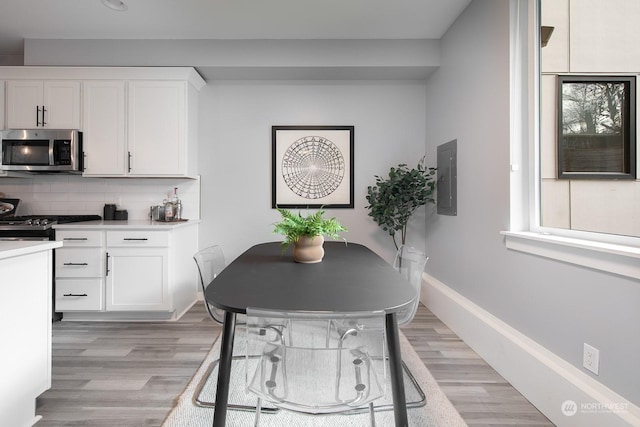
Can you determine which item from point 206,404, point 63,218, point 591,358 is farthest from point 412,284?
point 63,218

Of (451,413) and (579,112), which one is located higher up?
(579,112)

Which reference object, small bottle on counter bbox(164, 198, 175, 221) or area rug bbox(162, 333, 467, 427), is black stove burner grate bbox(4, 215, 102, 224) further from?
area rug bbox(162, 333, 467, 427)

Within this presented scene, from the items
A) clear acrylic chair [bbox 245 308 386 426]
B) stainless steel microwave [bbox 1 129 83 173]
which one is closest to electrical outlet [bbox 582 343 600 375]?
clear acrylic chair [bbox 245 308 386 426]

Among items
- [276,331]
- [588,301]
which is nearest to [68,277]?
[276,331]

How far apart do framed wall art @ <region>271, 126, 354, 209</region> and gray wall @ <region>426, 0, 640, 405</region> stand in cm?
100

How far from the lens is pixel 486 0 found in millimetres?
2406

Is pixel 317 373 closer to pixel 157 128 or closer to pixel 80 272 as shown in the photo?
pixel 80 272

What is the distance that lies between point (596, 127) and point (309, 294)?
1.67 m

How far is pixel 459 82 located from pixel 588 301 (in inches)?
80.2

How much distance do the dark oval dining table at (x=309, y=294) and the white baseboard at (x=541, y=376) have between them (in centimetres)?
86

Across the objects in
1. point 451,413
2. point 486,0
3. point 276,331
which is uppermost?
point 486,0

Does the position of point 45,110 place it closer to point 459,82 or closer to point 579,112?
point 459,82

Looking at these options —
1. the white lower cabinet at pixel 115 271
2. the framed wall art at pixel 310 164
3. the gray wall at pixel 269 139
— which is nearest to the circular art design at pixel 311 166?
the framed wall art at pixel 310 164

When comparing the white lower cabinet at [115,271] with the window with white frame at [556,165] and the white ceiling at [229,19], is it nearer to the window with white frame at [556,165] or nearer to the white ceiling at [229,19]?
the white ceiling at [229,19]
